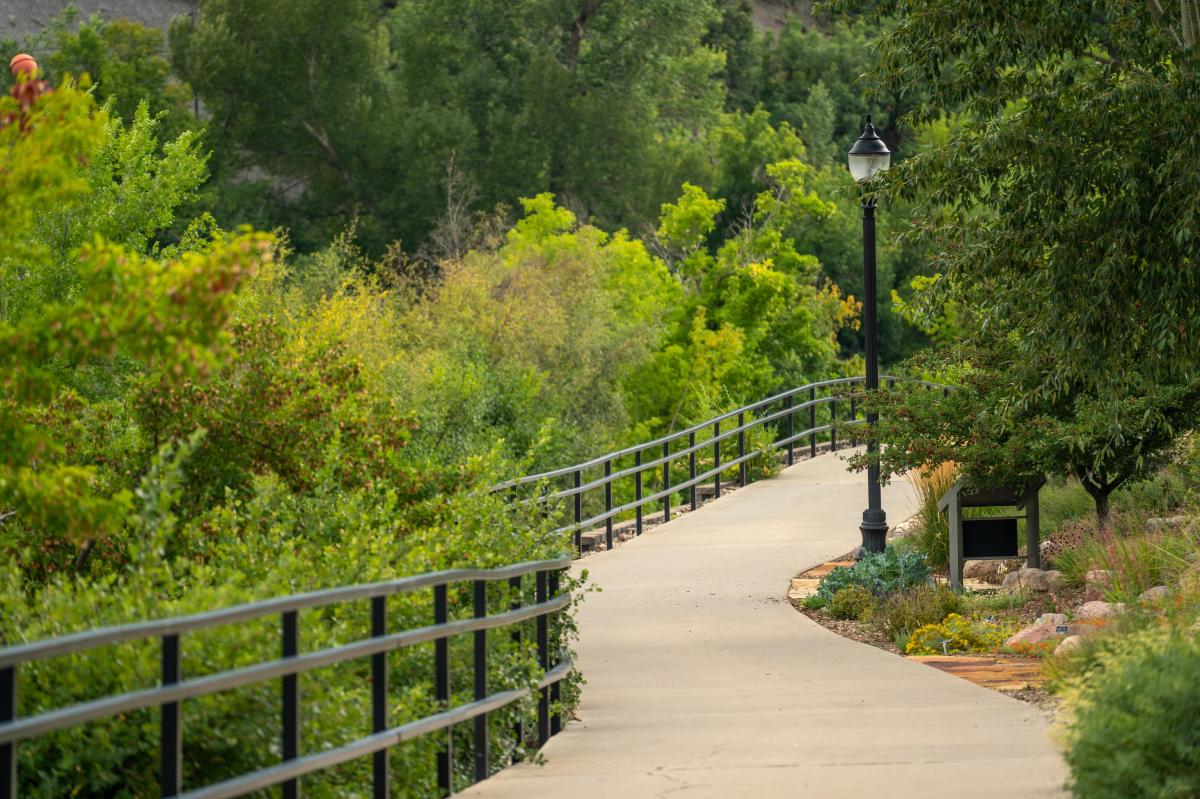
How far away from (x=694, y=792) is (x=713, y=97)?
64376mm

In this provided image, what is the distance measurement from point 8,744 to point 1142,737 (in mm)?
4169

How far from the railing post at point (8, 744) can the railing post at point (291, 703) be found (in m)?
1.46

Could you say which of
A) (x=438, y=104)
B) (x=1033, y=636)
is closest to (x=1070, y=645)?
(x=1033, y=636)

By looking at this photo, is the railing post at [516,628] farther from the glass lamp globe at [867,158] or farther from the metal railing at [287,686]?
the glass lamp globe at [867,158]

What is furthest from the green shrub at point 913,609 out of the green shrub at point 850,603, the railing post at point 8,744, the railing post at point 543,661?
the railing post at point 8,744

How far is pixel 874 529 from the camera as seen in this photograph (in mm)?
18531

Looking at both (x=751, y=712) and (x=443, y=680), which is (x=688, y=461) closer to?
(x=751, y=712)

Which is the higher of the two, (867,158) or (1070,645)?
(867,158)

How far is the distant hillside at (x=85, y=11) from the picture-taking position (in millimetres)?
69875

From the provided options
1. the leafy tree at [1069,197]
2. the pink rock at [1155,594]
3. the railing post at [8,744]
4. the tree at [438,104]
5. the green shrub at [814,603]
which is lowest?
the green shrub at [814,603]

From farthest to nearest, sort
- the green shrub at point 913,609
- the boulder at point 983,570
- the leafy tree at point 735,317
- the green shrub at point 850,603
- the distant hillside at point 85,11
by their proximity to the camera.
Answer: the distant hillside at point 85,11, the leafy tree at point 735,317, the boulder at point 983,570, the green shrub at point 850,603, the green shrub at point 913,609

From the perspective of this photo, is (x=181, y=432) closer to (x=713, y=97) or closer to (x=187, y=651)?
(x=187, y=651)

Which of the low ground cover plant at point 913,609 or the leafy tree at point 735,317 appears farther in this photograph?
the leafy tree at point 735,317

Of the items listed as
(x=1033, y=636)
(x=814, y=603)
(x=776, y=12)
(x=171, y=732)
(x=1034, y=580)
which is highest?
(x=776, y=12)
